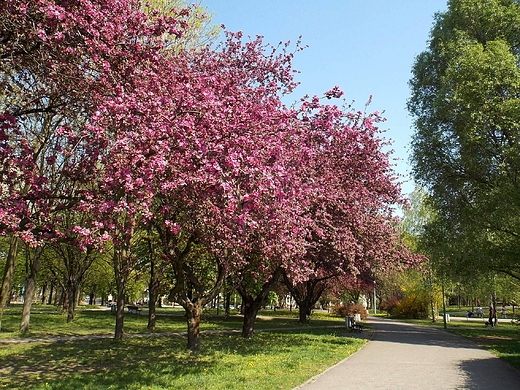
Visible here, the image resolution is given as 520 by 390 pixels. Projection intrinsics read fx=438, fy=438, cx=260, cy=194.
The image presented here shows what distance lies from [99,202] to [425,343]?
57.5 ft

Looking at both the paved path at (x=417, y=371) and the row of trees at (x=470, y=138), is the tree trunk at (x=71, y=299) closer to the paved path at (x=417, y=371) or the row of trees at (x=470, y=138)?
the paved path at (x=417, y=371)

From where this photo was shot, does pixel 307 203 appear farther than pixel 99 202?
Yes

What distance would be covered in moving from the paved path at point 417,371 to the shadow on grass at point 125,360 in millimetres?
2124

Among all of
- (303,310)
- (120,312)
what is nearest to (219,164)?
(120,312)

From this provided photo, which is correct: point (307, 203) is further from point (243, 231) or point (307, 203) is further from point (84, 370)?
point (84, 370)

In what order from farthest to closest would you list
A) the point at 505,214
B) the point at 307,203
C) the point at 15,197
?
the point at 505,214, the point at 307,203, the point at 15,197

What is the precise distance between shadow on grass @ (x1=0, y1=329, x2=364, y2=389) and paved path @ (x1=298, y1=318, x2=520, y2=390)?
2.12 meters

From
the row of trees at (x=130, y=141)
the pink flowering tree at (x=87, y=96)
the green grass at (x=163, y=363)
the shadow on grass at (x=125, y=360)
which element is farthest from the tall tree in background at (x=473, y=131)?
the pink flowering tree at (x=87, y=96)

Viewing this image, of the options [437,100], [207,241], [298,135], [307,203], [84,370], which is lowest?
[84,370]

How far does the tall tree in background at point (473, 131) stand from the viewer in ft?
67.1

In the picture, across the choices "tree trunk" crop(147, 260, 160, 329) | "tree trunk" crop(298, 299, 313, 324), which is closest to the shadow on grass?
"tree trunk" crop(147, 260, 160, 329)

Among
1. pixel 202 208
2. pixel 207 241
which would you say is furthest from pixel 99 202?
pixel 207 241

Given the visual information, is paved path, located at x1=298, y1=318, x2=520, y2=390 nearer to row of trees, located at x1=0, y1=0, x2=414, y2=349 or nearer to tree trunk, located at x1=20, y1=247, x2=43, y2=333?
row of trees, located at x1=0, y1=0, x2=414, y2=349

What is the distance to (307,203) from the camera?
12.7 m
